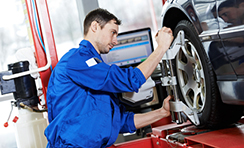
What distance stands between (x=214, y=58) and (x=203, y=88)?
32 centimetres

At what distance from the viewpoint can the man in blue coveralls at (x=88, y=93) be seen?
158 cm

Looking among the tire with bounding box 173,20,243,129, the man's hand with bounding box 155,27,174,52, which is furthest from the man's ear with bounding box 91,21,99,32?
the tire with bounding box 173,20,243,129

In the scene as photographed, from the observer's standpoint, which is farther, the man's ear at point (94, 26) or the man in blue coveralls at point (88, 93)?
the man's ear at point (94, 26)

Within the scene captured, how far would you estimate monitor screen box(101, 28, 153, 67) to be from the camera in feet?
10.9

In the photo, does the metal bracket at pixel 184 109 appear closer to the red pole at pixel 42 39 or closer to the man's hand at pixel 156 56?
the man's hand at pixel 156 56

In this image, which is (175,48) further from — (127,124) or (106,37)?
(127,124)

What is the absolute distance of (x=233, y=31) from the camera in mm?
1286

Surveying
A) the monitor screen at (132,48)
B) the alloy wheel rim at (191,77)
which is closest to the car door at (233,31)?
the alloy wheel rim at (191,77)

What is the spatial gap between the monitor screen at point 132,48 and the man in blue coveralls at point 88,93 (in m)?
1.51

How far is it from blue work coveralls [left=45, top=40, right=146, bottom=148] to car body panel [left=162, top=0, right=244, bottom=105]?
422mm

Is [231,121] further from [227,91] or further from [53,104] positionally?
[53,104]

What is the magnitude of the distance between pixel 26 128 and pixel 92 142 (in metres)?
0.95

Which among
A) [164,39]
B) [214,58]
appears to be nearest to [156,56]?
[164,39]

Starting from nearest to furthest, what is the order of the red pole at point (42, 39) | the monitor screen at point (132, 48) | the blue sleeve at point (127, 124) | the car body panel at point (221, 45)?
1. the car body panel at point (221, 45)
2. the blue sleeve at point (127, 124)
3. the red pole at point (42, 39)
4. the monitor screen at point (132, 48)
